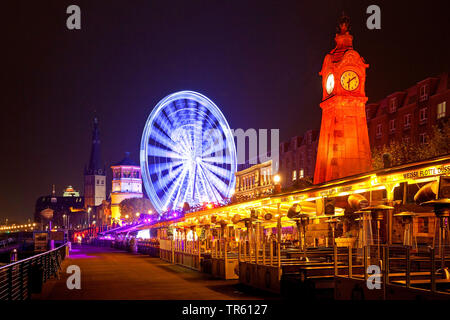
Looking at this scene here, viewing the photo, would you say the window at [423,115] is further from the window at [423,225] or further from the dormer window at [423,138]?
the window at [423,225]

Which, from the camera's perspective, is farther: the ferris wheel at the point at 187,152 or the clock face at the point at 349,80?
the ferris wheel at the point at 187,152

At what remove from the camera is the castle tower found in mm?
193250

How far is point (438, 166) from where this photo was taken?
15797 millimetres

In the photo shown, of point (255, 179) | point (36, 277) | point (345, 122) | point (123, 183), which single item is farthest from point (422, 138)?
point (123, 183)

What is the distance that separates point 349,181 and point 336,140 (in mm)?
14131

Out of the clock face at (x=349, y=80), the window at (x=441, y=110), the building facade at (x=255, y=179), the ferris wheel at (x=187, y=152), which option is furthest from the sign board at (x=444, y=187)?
the building facade at (x=255, y=179)

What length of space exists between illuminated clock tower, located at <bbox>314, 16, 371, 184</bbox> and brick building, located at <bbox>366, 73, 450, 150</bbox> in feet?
81.0

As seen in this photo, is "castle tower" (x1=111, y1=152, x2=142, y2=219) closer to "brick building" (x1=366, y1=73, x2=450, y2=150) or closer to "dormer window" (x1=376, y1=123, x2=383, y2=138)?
"brick building" (x1=366, y1=73, x2=450, y2=150)

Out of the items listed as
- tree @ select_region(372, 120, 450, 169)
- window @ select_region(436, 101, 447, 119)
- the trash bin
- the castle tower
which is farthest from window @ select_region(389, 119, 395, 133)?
the castle tower

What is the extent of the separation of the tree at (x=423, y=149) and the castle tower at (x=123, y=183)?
Result: 14065cm

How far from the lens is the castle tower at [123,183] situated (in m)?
193

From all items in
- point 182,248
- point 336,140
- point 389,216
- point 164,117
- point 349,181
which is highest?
point 164,117
